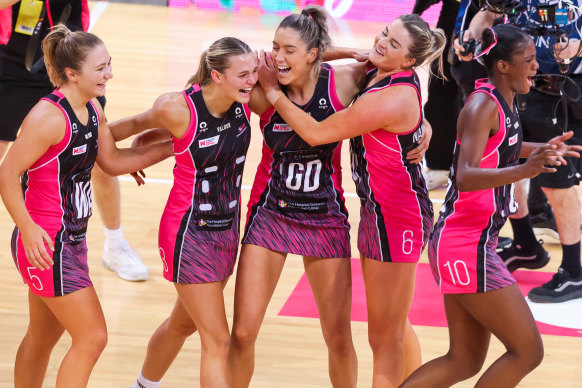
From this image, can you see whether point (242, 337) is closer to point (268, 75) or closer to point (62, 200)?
point (62, 200)

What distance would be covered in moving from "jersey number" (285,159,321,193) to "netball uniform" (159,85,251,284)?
214 mm

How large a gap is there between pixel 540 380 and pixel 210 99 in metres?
2.10

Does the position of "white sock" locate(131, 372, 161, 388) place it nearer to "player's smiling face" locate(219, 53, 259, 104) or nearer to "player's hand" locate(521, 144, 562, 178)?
"player's smiling face" locate(219, 53, 259, 104)

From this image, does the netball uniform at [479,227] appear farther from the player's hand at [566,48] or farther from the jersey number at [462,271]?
the player's hand at [566,48]

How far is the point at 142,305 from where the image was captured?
5160mm

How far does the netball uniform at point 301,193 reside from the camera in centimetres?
380

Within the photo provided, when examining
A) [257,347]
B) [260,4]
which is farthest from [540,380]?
[260,4]

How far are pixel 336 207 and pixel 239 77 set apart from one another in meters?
0.71

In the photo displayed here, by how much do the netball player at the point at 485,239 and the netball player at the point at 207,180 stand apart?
0.81 meters

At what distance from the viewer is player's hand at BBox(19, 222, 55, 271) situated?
3.40m

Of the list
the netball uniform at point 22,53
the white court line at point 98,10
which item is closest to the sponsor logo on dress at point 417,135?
the netball uniform at point 22,53

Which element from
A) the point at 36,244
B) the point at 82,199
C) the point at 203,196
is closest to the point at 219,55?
the point at 203,196

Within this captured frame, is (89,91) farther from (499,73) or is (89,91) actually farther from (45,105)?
(499,73)

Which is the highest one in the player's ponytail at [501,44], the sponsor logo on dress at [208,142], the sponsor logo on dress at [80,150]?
the player's ponytail at [501,44]
